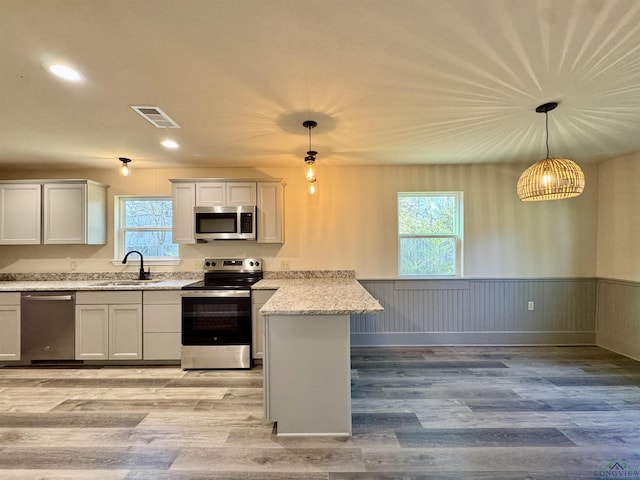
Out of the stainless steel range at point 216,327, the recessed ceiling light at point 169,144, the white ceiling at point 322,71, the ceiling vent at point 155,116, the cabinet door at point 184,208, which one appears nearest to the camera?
the white ceiling at point 322,71

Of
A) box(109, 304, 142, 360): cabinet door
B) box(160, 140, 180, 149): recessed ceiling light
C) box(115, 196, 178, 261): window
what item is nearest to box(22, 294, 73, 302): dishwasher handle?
box(109, 304, 142, 360): cabinet door

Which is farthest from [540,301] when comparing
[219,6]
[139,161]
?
[139,161]

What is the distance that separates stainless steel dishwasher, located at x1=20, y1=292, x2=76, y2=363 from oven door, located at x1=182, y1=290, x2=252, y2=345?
1.25m

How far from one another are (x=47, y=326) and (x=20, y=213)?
1430 millimetres

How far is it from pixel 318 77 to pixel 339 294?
5.30 ft

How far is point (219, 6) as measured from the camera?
124 centimetres

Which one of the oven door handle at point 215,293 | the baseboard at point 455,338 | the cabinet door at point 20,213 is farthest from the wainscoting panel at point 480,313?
the cabinet door at point 20,213

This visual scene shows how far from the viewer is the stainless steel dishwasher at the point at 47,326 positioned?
3129 millimetres

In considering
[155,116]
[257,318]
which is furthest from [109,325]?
[155,116]

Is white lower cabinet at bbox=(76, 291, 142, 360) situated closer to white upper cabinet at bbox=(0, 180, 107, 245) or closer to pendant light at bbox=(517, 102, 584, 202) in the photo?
white upper cabinet at bbox=(0, 180, 107, 245)

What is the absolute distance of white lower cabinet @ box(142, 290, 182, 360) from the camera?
10.5ft

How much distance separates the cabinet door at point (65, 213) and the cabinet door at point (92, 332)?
909 millimetres

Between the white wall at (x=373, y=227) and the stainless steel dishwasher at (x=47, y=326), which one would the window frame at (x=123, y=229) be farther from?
the stainless steel dishwasher at (x=47, y=326)

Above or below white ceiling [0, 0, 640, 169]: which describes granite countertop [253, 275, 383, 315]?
below
